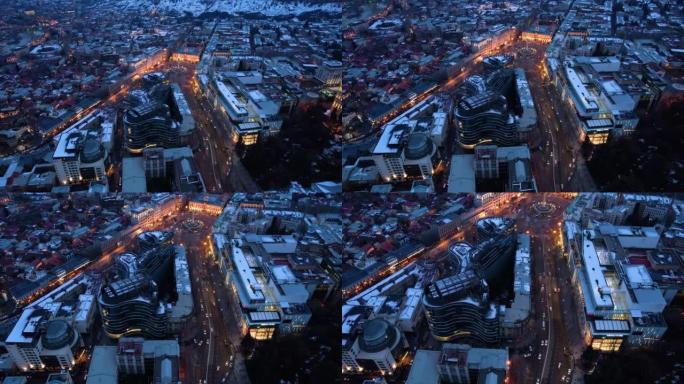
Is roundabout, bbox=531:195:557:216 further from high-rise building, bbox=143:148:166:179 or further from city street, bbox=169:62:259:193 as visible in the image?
high-rise building, bbox=143:148:166:179

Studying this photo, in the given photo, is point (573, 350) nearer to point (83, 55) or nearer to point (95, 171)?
point (95, 171)

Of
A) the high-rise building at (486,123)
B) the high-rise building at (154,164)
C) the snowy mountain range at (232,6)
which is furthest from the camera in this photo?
the snowy mountain range at (232,6)

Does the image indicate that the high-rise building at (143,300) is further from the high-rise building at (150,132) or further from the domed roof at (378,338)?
the domed roof at (378,338)

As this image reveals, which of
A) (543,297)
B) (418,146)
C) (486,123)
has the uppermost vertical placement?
(486,123)

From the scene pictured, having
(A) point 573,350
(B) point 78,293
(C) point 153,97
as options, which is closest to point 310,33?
(C) point 153,97

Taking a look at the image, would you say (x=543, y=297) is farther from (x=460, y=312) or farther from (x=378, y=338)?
(x=378, y=338)

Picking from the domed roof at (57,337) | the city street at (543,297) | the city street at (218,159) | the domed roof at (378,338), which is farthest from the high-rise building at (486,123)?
the domed roof at (57,337)

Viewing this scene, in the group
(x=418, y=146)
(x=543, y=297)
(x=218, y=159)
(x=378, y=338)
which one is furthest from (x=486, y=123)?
(x=218, y=159)
